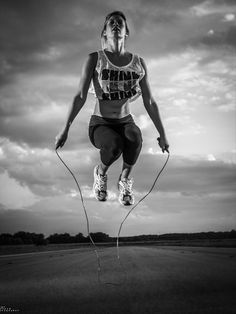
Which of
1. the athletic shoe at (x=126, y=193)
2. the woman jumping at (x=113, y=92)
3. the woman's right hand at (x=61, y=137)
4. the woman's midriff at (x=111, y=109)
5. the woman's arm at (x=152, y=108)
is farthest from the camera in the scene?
the athletic shoe at (x=126, y=193)

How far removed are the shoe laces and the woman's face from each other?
2.17m

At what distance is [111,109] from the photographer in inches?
191

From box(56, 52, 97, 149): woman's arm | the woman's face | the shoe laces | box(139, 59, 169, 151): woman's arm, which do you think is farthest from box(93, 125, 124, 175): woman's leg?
the woman's face

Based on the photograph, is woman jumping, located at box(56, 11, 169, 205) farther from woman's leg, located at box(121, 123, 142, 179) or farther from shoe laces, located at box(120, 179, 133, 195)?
shoe laces, located at box(120, 179, 133, 195)

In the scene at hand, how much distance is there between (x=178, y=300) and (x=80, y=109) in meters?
2.72

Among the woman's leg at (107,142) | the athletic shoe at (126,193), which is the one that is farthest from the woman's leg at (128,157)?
the woman's leg at (107,142)

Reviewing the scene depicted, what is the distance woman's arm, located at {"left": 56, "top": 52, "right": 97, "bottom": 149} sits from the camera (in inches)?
179

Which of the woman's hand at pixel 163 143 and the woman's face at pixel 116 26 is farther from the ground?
the woman's face at pixel 116 26

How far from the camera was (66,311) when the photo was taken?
393 cm

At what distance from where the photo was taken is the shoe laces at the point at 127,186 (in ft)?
17.8

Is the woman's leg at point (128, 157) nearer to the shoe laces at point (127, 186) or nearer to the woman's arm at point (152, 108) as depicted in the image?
the shoe laces at point (127, 186)

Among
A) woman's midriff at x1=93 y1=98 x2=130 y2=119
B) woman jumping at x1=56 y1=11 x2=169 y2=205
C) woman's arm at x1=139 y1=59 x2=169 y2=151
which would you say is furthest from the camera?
woman's arm at x1=139 y1=59 x2=169 y2=151

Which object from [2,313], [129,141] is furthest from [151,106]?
[2,313]

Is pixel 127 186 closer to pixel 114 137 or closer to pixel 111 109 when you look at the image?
pixel 114 137
